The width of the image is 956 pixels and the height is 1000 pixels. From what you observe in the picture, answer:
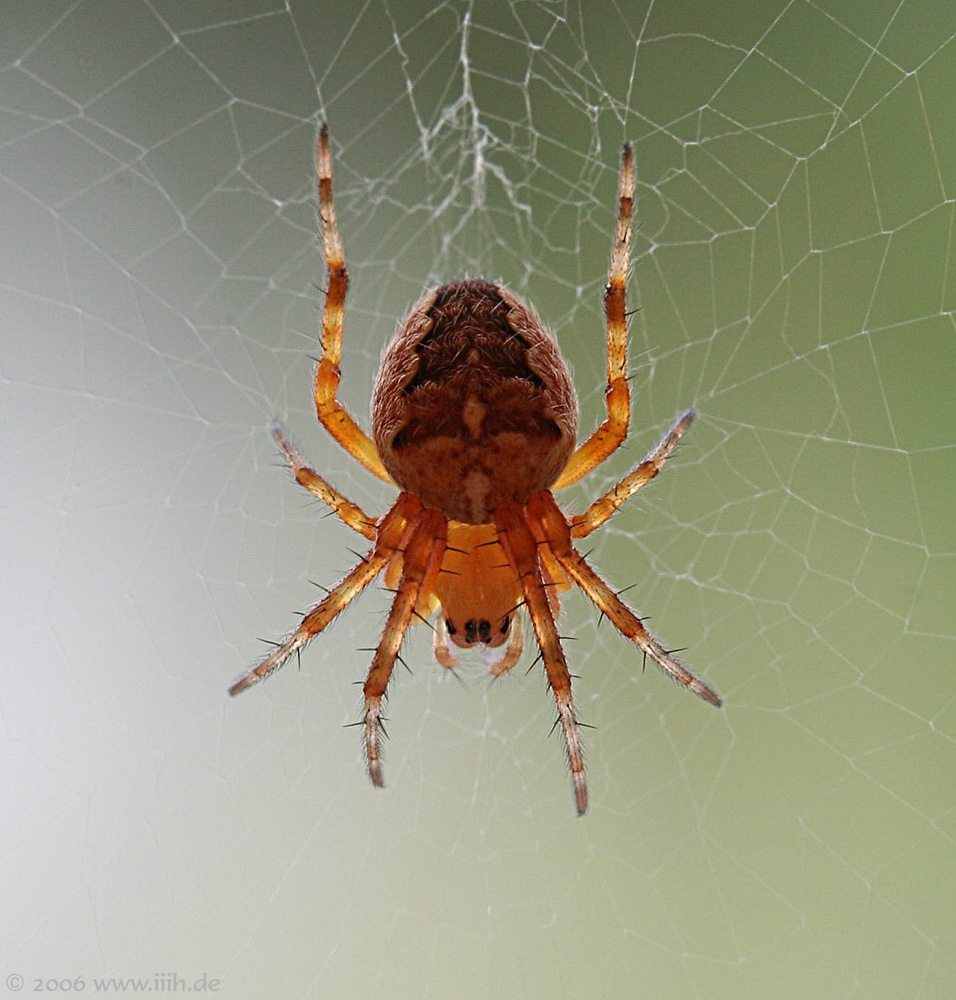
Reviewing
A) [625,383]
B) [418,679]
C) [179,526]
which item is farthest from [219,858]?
[625,383]

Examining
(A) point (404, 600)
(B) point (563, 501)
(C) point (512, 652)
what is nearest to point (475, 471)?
(A) point (404, 600)

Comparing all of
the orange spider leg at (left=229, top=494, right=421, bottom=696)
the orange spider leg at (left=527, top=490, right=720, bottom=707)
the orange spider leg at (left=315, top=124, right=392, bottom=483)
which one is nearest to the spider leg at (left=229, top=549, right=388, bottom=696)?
the orange spider leg at (left=229, top=494, right=421, bottom=696)

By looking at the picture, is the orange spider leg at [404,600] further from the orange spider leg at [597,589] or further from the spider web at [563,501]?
the spider web at [563,501]

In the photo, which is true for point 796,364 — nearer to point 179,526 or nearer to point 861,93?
point 861,93
